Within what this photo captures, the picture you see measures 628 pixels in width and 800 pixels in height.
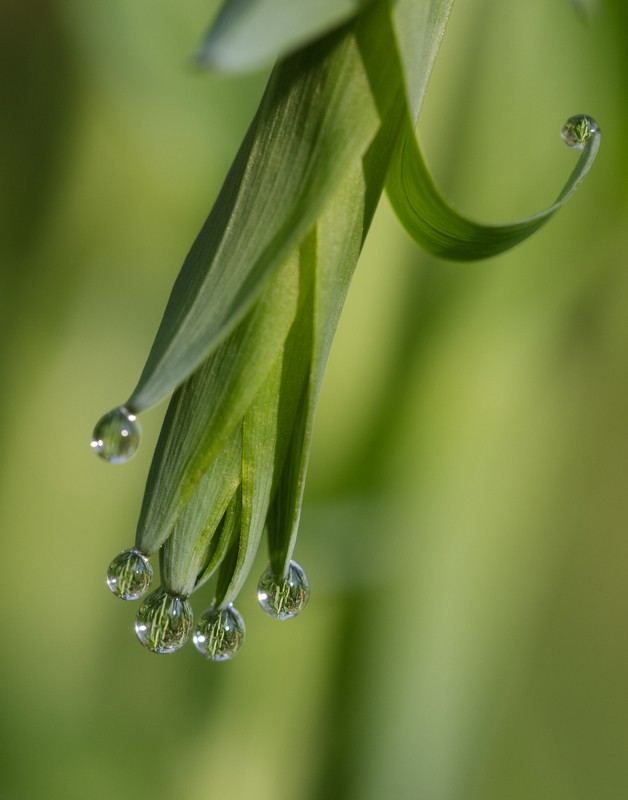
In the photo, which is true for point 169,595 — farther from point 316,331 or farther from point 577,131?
point 577,131

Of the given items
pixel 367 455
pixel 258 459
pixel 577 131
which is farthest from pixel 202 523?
pixel 367 455

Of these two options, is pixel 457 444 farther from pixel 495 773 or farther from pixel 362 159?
pixel 362 159

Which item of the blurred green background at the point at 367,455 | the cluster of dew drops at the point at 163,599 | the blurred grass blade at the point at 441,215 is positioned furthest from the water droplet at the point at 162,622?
the blurred green background at the point at 367,455

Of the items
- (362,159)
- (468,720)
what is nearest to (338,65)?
(362,159)

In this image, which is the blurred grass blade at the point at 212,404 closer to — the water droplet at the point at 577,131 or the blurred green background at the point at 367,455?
the water droplet at the point at 577,131

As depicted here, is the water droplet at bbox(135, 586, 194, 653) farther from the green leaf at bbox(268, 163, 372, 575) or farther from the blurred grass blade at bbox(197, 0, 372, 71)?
the blurred grass blade at bbox(197, 0, 372, 71)

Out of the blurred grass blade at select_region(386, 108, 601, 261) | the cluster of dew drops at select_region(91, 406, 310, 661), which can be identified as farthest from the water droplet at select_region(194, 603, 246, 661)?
the blurred grass blade at select_region(386, 108, 601, 261)

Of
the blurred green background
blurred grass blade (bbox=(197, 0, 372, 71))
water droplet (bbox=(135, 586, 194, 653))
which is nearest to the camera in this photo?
blurred grass blade (bbox=(197, 0, 372, 71))
